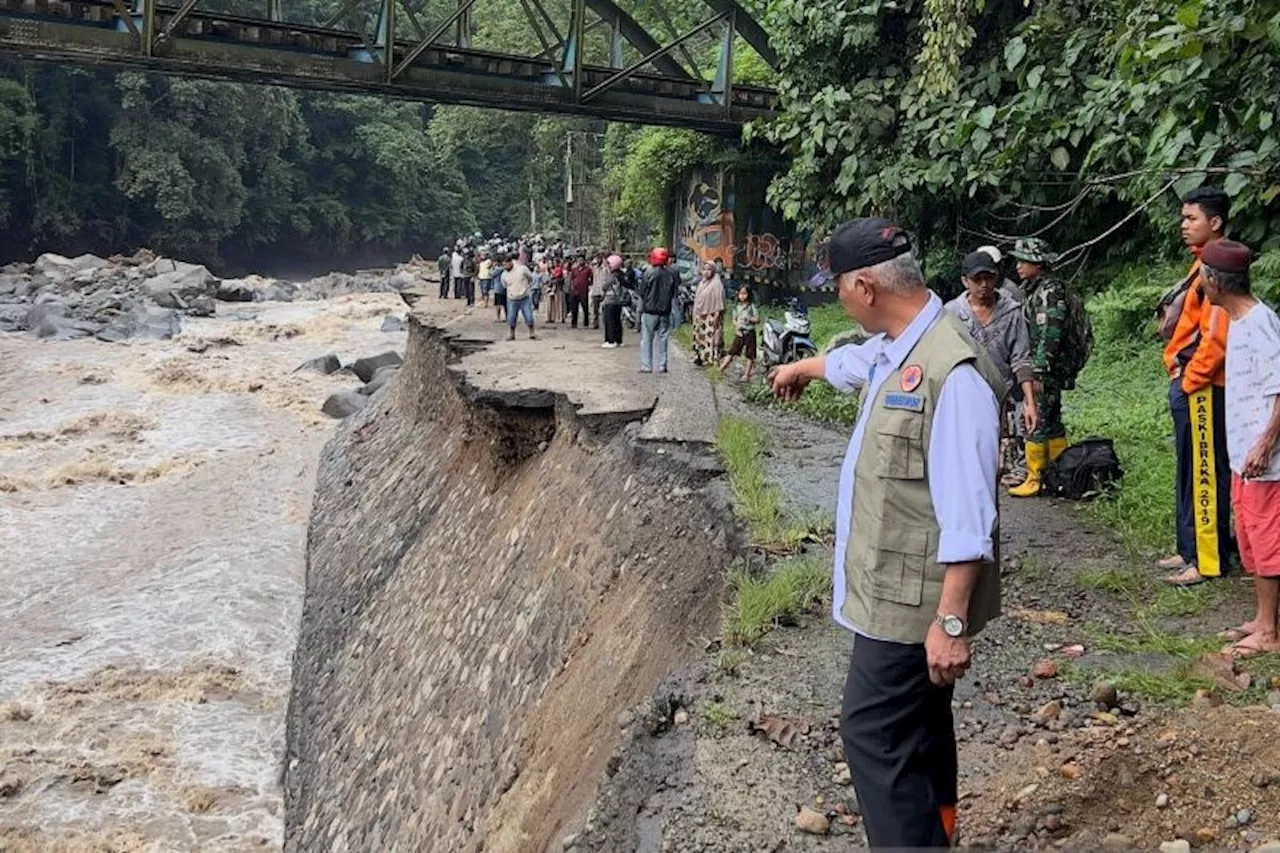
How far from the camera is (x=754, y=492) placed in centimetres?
650

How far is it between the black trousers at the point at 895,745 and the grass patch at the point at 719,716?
4.41 feet

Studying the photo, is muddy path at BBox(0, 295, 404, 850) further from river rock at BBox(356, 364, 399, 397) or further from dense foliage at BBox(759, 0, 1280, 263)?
dense foliage at BBox(759, 0, 1280, 263)

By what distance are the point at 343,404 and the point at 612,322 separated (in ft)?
22.4

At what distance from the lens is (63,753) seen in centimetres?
829

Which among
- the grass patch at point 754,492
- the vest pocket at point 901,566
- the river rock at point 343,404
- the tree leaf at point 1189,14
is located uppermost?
the tree leaf at point 1189,14

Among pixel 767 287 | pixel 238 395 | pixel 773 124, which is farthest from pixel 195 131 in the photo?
pixel 773 124

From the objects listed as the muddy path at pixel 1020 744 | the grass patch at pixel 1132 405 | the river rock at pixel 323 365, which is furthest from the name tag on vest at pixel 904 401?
the river rock at pixel 323 365

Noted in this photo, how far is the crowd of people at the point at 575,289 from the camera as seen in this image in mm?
12336

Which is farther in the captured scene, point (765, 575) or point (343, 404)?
point (343, 404)

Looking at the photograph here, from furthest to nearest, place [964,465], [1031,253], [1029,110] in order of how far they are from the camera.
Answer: [1029,110]
[1031,253]
[964,465]

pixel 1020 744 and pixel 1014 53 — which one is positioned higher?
pixel 1014 53

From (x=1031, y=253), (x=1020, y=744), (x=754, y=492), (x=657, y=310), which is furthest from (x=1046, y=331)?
(x=657, y=310)

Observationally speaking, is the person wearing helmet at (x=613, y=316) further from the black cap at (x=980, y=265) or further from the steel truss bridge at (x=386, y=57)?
the black cap at (x=980, y=265)

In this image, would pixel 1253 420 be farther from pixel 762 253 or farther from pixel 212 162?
pixel 212 162
